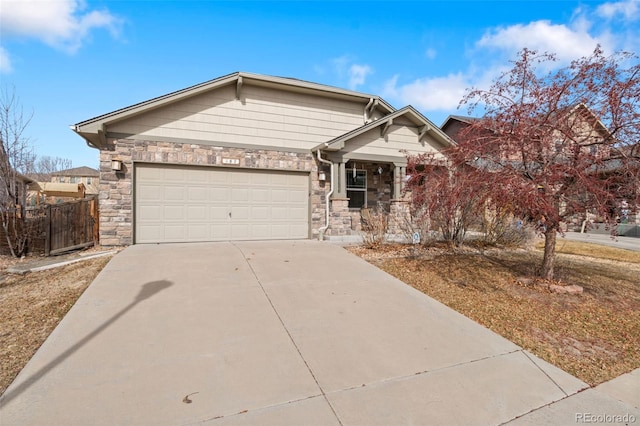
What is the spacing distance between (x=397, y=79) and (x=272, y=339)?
42.3 feet

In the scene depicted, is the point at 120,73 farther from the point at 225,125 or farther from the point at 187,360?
the point at 187,360

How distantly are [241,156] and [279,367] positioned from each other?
7243 millimetres

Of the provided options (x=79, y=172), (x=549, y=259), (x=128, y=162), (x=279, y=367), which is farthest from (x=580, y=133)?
(x=79, y=172)

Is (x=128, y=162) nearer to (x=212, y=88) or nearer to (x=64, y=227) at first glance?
(x=64, y=227)

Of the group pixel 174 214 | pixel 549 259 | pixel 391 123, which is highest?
pixel 391 123

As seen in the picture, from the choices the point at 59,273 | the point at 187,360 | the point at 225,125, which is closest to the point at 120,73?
the point at 225,125

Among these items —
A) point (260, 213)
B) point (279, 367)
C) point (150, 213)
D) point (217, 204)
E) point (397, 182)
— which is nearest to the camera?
point (279, 367)

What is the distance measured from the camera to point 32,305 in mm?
4414

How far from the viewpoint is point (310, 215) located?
9.87 m

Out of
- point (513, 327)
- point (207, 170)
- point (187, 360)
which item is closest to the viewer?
point (187, 360)

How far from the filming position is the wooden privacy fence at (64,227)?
302 inches

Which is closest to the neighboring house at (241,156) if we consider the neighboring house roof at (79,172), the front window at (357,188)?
the front window at (357,188)

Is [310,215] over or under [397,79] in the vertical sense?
under

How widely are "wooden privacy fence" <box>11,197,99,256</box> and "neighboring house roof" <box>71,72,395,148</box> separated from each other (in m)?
1.72
